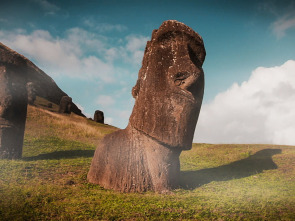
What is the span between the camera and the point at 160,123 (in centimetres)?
771

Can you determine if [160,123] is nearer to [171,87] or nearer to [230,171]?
[171,87]

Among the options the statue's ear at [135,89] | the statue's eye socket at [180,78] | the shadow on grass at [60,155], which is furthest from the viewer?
the shadow on grass at [60,155]

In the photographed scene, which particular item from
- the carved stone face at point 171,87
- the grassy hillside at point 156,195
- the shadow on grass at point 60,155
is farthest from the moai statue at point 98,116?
the carved stone face at point 171,87

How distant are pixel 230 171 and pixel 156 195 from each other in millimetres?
5566

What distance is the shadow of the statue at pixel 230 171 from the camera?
30.4 ft

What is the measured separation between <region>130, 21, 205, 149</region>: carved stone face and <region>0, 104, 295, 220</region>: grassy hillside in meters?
1.85

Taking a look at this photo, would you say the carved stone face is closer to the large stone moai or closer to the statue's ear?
the large stone moai

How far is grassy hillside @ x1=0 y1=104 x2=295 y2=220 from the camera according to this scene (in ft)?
18.7

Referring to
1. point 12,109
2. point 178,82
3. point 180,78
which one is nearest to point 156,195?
point 178,82

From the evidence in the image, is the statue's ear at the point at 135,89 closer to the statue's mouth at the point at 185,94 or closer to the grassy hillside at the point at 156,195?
the statue's mouth at the point at 185,94

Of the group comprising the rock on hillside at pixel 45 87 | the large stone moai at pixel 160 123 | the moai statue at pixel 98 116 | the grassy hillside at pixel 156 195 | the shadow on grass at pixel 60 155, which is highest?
the rock on hillside at pixel 45 87

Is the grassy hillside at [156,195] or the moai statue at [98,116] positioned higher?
the moai statue at [98,116]

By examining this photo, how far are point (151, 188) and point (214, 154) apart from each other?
889 cm

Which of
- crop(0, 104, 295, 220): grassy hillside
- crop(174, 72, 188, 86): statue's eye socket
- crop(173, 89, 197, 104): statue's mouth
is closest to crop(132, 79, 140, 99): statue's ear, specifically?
crop(174, 72, 188, 86): statue's eye socket
